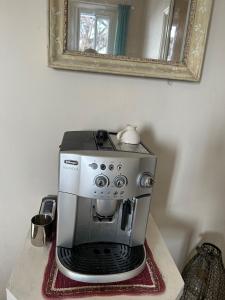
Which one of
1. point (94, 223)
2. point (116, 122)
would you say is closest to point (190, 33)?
point (116, 122)

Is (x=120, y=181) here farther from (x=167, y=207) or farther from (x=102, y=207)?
(x=167, y=207)

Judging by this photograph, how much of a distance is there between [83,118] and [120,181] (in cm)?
40

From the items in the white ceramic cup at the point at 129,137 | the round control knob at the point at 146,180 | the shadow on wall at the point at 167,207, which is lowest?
the shadow on wall at the point at 167,207

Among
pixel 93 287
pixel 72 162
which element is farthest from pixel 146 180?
pixel 93 287

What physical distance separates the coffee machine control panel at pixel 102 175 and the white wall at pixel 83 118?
1.17ft

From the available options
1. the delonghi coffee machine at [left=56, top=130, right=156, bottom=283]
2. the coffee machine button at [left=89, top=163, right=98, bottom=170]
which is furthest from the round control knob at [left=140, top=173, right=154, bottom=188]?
the coffee machine button at [left=89, top=163, right=98, bottom=170]

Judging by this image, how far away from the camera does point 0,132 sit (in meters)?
0.93

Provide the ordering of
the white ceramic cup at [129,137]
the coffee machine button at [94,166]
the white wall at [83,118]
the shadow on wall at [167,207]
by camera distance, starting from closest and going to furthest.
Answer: the coffee machine button at [94,166]
the white ceramic cup at [129,137]
the white wall at [83,118]
the shadow on wall at [167,207]

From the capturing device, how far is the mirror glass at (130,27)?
2.76ft

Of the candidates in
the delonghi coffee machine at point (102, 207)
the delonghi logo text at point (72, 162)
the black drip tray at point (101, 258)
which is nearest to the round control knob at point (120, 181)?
the delonghi coffee machine at point (102, 207)

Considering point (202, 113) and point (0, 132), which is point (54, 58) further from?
point (202, 113)

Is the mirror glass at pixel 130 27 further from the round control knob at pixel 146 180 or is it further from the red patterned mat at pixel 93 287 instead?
the red patterned mat at pixel 93 287

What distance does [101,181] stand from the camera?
619mm

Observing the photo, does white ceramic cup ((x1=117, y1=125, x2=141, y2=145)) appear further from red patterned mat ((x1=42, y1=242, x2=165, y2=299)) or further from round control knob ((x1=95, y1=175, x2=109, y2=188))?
red patterned mat ((x1=42, y1=242, x2=165, y2=299))
